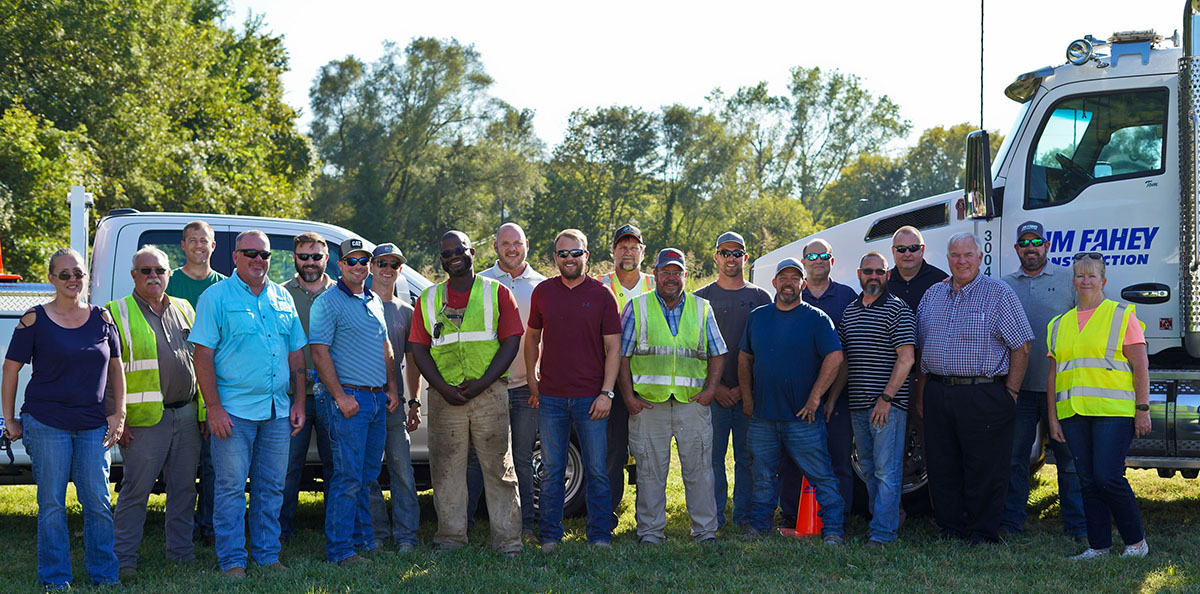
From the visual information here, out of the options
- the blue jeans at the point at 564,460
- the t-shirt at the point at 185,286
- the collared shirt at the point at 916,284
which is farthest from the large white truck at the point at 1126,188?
the t-shirt at the point at 185,286

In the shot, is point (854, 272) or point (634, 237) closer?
point (634, 237)

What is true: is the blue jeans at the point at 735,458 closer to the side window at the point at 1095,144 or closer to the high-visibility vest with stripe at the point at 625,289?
the high-visibility vest with stripe at the point at 625,289

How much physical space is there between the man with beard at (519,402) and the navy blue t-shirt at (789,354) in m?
1.41

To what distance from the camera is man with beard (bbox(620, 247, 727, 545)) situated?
19.4 ft

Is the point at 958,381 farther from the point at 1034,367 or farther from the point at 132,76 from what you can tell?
the point at 132,76

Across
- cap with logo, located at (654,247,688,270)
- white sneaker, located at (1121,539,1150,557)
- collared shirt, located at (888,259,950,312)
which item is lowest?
white sneaker, located at (1121,539,1150,557)

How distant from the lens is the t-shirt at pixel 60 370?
4.98 meters

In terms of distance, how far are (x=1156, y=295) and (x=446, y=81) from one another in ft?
146

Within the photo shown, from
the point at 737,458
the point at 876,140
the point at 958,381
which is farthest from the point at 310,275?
the point at 876,140

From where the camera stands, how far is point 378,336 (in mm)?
5645

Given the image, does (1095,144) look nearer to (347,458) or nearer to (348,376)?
(348,376)

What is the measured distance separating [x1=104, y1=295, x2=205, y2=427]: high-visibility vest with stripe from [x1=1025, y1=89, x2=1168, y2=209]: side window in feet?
18.0

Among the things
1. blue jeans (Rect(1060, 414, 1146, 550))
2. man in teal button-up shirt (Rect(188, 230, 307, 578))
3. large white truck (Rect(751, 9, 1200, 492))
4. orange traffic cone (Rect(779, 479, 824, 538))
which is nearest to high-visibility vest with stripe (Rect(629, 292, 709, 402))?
orange traffic cone (Rect(779, 479, 824, 538))

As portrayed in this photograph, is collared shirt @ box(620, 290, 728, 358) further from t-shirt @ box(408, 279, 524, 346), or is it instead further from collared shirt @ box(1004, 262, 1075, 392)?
collared shirt @ box(1004, 262, 1075, 392)
